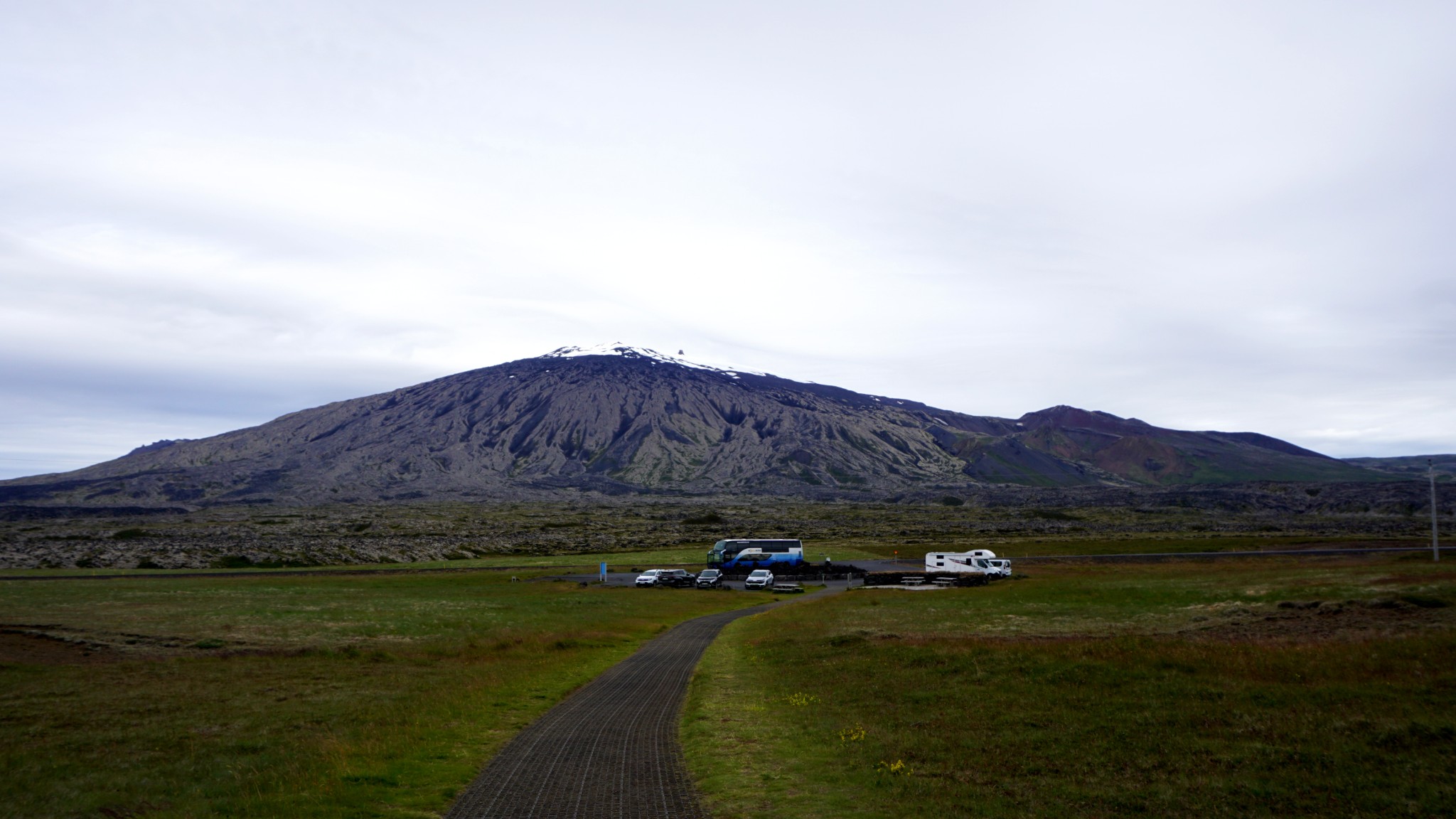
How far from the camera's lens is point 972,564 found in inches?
2859

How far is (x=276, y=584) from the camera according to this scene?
231 ft

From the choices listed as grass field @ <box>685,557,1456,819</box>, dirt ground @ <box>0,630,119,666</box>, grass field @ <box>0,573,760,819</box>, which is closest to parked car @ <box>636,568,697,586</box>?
grass field @ <box>0,573,760,819</box>

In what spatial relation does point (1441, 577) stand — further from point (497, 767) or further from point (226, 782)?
point (226, 782)

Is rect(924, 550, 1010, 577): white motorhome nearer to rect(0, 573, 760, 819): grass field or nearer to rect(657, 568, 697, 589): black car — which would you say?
rect(657, 568, 697, 589): black car

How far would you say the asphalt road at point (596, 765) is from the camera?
577 inches

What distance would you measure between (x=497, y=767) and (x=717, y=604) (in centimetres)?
5104

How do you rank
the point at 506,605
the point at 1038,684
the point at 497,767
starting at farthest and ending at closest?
the point at 506,605, the point at 1038,684, the point at 497,767

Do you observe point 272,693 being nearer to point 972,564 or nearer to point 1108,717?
point 1108,717

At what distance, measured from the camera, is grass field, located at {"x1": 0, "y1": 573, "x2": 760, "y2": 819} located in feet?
52.7

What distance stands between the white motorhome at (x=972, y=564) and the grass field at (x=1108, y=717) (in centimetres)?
3539

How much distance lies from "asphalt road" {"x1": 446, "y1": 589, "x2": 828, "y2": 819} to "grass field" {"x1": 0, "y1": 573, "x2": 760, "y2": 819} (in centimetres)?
90

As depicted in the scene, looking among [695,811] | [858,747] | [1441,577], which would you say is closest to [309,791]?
[695,811]

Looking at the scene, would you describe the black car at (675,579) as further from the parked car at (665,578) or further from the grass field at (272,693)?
the grass field at (272,693)

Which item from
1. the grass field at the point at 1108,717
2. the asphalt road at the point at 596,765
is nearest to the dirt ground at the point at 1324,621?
the grass field at the point at 1108,717
